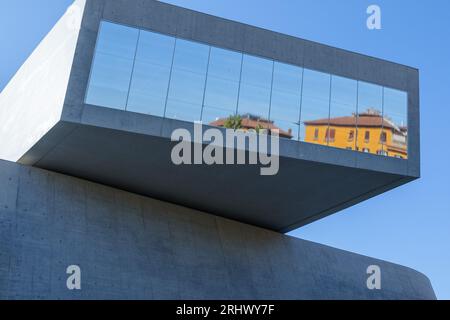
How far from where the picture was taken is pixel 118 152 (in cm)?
2047

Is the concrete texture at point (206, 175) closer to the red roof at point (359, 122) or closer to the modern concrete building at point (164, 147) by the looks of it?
the modern concrete building at point (164, 147)

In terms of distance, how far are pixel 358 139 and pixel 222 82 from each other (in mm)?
5205

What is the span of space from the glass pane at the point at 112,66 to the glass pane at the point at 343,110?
7.08 meters

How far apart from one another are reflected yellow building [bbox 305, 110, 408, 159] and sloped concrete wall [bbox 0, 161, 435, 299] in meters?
6.33

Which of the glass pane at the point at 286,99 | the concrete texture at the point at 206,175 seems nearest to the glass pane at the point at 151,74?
the concrete texture at the point at 206,175

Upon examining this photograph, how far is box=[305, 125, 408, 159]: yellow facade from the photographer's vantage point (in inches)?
840

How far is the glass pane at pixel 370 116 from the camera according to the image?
21.9 metres

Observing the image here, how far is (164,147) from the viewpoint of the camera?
19906mm

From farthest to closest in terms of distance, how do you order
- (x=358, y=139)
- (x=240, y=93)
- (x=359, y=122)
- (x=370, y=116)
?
(x=370, y=116), (x=359, y=122), (x=358, y=139), (x=240, y=93)

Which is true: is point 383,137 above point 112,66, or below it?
below

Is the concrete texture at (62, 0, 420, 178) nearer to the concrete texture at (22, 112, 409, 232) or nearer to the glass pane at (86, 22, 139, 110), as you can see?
the glass pane at (86, 22, 139, 110)

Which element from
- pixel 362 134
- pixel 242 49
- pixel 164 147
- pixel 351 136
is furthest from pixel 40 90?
pixel 362 134

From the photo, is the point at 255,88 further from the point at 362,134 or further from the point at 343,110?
the point at 362,134

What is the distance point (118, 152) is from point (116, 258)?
12.3ft
